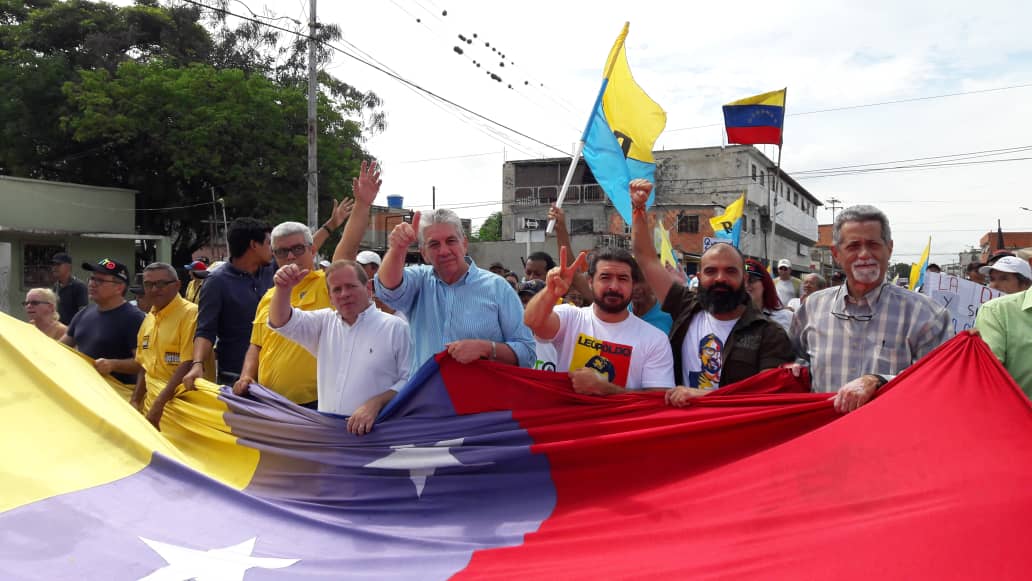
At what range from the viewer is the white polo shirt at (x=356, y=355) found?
377 centimetres

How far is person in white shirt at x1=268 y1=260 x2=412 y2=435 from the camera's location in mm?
3758

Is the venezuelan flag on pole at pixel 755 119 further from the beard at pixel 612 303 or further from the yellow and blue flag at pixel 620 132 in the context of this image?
the beard at pixel 612 303

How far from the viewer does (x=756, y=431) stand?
9.82ft

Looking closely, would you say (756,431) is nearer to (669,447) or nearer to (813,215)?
(669,447)

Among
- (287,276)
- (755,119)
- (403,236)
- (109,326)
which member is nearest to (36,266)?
(109,326)

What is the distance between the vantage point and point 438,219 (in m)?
3.73

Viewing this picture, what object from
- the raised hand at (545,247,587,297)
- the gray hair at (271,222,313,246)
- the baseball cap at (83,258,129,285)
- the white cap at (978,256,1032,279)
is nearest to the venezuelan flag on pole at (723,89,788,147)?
the white cap at (978,256,1032,279)

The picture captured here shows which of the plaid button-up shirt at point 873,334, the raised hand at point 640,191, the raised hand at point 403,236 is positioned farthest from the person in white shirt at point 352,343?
the plaid button-up shirt at point 873,334

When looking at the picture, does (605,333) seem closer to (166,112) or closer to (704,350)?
(704,350)

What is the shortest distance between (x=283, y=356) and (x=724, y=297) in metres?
2.59

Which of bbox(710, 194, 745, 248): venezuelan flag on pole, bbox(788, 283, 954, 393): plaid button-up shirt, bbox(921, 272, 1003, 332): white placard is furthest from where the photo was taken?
bbox(710, 194, 745, 248): venezuelan flag on pole

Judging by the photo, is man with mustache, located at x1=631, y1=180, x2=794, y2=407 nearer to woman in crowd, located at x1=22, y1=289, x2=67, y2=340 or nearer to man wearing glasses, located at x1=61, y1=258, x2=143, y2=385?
man wearing glasses, located at x1=61, y1=258, x2=143, y2=385

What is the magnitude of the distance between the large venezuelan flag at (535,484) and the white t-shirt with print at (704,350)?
37cm

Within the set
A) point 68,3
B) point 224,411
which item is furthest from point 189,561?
point 68,3
